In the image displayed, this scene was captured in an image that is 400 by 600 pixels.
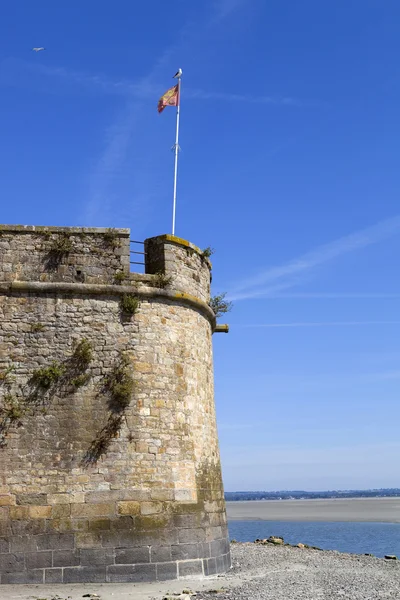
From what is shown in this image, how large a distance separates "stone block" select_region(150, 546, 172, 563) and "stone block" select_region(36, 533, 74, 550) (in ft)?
4.99

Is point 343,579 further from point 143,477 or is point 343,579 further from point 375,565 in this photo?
point 143,477

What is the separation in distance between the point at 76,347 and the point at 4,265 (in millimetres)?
2160

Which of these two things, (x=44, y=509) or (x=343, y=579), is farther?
(x=343, y=579)

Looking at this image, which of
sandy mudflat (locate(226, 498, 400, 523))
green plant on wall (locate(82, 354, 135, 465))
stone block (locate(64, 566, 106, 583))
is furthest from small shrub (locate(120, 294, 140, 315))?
sandy mudflat (locate(226, 498, 400, 523))

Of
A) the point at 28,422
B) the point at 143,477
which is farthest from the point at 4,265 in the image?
the point at 143,477

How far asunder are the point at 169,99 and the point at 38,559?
36.1 feet

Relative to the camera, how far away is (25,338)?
1303cm

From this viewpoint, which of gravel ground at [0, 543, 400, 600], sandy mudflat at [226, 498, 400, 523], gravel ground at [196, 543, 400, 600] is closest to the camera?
gravel ground at [0, 543, 400, 600]

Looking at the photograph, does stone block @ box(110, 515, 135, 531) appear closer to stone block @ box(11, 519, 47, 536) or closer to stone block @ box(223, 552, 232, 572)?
stone block @ box(11, 519, 47, 536)

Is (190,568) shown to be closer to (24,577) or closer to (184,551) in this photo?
(184,551)

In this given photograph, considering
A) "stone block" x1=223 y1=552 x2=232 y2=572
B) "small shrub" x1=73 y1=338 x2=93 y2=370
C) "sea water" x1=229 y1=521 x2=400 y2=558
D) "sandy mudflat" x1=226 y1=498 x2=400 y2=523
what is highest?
"small shrub" x1=73 y1=338 x2=93 y2=370

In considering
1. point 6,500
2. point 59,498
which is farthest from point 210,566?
point 6,500

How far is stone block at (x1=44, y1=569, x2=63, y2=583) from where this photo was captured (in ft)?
39.2

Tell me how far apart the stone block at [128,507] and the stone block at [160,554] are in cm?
76
